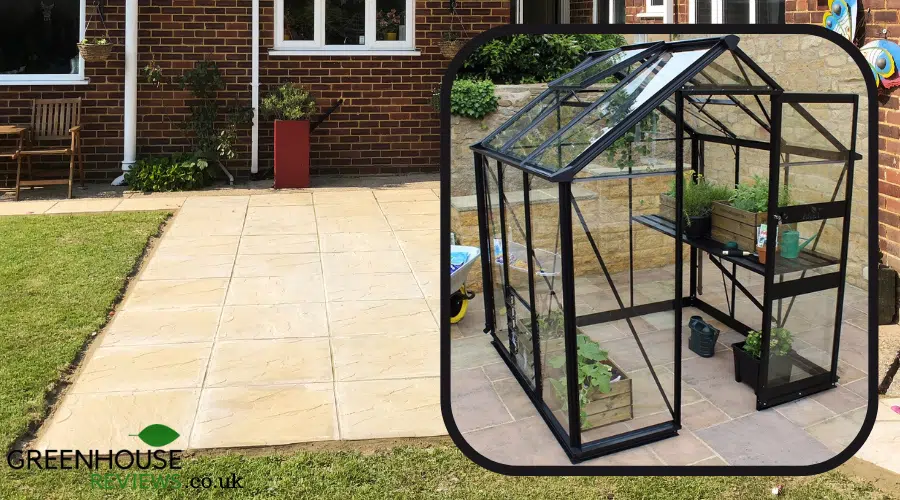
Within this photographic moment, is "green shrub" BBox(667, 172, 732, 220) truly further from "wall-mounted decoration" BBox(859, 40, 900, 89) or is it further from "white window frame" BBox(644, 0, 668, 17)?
"white window frame" BBox(644, 0, 668, 17)

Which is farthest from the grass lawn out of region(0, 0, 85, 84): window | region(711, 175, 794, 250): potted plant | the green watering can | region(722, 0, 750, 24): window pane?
region(0, 0, 85, 84): window

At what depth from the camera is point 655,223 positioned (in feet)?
15.2

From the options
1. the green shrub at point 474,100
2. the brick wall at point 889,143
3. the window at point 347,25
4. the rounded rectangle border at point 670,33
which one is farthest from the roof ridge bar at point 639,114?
the window at point 347,25

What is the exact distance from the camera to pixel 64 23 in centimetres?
991

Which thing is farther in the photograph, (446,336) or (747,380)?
(747,380)

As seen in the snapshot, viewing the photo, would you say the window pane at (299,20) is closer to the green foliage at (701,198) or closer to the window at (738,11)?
the window at (738,11)

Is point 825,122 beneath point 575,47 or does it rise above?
beneath

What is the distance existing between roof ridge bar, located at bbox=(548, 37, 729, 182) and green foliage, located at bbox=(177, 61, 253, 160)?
7.72m

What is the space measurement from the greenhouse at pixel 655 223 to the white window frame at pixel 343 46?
6178 millimetres

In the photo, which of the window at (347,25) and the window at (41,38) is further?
the window at (347,25)

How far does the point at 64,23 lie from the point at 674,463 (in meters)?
9.47

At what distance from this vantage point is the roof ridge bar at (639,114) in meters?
2.52

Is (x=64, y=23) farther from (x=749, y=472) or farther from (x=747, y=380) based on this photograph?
(x=749, y=472)

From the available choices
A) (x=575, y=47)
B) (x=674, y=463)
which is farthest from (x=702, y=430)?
(x=575, y=47)
